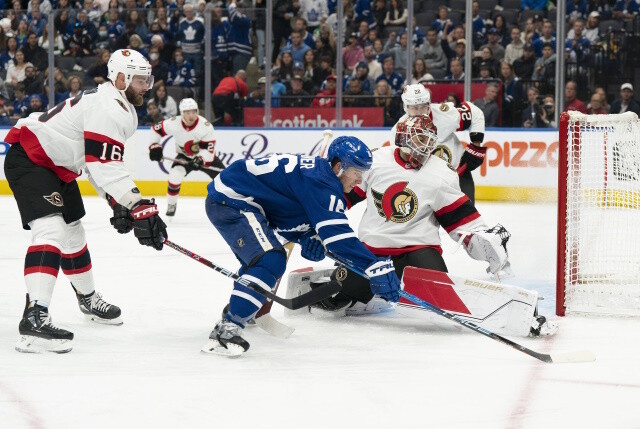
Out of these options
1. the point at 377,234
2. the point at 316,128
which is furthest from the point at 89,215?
the point at 377,234

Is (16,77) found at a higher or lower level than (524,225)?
higher

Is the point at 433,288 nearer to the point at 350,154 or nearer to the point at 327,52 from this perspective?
the point at 350,154

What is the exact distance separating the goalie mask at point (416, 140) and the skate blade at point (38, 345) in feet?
5.34

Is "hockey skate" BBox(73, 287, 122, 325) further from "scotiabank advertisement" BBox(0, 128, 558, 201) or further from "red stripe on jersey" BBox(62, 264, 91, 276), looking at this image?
"scotiabank advertisement" BBox(0, 128, 558, 201)

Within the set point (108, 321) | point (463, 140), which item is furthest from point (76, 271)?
point (463, 140)

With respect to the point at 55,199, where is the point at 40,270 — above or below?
below

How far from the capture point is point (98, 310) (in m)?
4.11

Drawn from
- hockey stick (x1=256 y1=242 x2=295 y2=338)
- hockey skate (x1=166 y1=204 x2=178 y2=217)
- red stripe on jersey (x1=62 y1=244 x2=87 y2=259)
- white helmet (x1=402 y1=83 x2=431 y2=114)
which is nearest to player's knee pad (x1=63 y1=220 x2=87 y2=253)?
red stripe on jersey (x1=62 y1=244 x2=87 y2=259)

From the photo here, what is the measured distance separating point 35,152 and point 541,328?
6.74 feet

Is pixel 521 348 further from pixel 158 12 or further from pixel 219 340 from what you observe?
pixel 158 12

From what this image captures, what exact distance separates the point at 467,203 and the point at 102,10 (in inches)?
284

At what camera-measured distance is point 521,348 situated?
3381 millimetres

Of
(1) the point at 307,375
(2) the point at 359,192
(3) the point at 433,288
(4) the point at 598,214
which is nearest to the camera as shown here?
(1) the point at 307,375

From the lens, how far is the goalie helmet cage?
4.34m
